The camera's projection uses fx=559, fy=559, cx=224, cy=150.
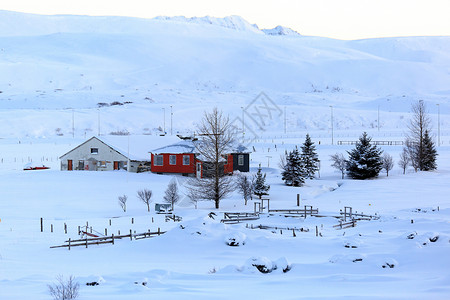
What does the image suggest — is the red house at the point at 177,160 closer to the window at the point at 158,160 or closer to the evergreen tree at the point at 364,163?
the window at the point at 158,160

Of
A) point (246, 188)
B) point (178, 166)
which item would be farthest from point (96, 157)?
point (246, 188)

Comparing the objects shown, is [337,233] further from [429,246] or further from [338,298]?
[338,298]

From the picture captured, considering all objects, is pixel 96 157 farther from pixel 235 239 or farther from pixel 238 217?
pixel 235 239

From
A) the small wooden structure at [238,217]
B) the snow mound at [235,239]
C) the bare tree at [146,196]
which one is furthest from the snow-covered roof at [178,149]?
the snow mound at [235,239]

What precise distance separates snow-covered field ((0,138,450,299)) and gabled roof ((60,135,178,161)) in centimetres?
1248

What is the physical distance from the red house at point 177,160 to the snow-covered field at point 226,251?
414 inches

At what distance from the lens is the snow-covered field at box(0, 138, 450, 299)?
15734 mm

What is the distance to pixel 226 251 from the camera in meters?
23.4

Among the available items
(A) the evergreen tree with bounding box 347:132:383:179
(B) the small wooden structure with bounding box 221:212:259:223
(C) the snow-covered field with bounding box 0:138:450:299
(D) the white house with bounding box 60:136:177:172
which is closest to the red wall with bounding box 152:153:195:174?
(D) the white house with bounding box 60:136:177:172

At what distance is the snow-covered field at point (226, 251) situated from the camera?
1573 cm

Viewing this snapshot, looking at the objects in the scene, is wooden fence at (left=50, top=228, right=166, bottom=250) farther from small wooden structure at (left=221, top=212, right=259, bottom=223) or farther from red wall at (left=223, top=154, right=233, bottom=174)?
red wall at (left=223, top=154, right=233, bottom=174)

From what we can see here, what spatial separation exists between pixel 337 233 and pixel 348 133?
97.4 m

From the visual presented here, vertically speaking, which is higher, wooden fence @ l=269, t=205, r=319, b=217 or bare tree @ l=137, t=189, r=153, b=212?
bare tree @ l=137, t=189, r=153, b=212

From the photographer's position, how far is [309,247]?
24.0 meters
